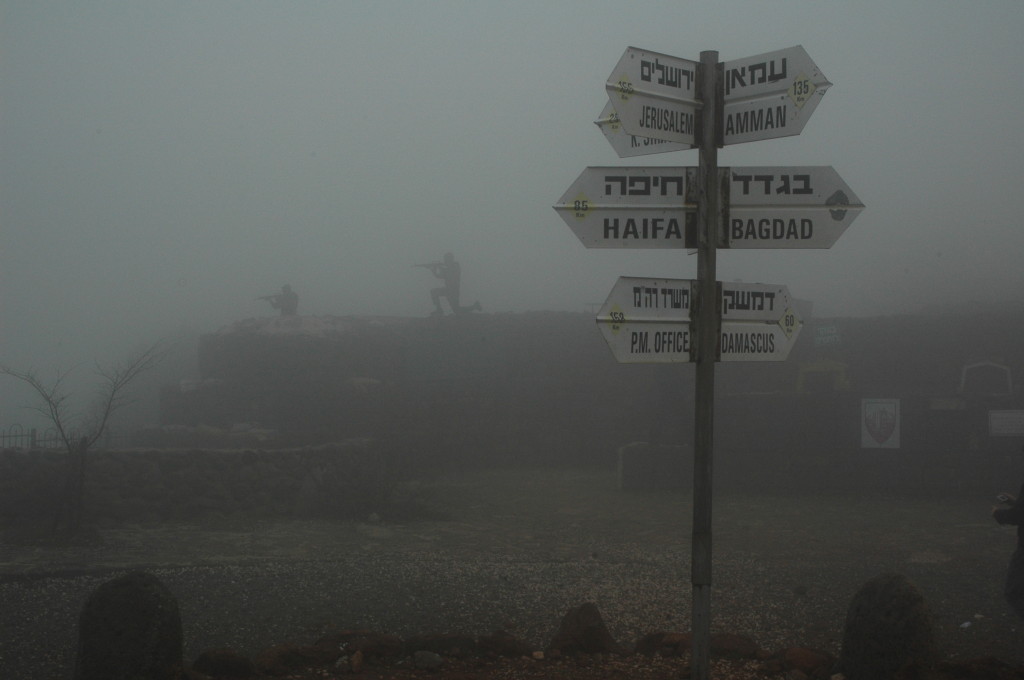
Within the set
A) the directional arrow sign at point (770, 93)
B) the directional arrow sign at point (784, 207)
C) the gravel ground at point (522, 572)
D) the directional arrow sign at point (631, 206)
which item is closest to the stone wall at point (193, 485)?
the gravel ground at point (522, 572)

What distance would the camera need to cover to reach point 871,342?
25.4 m

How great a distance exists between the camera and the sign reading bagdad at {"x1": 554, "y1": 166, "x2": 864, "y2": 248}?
384 cm

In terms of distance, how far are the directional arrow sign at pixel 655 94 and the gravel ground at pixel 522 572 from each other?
389 centimetres

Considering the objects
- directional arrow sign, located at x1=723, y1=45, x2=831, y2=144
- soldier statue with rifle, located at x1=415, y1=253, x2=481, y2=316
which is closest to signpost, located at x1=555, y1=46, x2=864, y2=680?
directional arrow sign, located at x1=723, y1=45, x2=831, y2=144

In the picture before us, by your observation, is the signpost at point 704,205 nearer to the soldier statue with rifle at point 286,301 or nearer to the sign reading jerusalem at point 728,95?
the sign reading jerusalem at point 728,95

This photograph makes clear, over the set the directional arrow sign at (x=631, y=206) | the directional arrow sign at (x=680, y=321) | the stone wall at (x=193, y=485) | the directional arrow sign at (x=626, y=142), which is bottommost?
the stone wall at (x=193, y=485)

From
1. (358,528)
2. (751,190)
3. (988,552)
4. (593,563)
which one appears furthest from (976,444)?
(751,190)

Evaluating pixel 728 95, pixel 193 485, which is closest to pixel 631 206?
pixel 728 95

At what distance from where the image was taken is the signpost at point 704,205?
3740 millimetres

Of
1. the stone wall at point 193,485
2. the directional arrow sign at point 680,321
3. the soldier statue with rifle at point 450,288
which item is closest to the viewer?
the directional arrow sign at point 680,321

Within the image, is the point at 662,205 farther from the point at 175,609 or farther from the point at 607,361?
the point at 607,361

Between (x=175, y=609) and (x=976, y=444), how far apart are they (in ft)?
47.5

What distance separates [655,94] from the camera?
12.4 ft

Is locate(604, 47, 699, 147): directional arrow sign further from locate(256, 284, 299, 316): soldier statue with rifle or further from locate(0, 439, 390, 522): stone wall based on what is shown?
locate(256, 284, 299, 316): soldier statue with rifle
